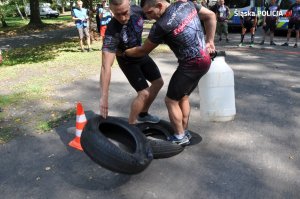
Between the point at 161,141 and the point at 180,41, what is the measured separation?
1.18 meters

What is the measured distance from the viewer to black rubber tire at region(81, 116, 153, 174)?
3113 millimetres

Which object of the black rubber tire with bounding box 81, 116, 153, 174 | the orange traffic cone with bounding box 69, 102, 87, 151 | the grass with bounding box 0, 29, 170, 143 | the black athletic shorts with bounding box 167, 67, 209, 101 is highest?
the black athletic shorts with bounding box 167, 67, 209, 101

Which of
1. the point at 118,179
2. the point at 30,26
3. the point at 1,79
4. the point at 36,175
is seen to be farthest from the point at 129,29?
the point at 30,26

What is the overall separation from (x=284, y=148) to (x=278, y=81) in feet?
11.5

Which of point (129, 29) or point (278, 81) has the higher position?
point (129, 29)

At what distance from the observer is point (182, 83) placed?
372cm

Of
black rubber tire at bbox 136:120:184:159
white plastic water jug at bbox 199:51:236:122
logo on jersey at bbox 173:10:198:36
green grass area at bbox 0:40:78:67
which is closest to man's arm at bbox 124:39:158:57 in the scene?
logo on jersey at bbox 173:10:198:36

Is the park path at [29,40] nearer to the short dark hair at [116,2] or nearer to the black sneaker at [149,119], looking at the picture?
the black sneaker at [149,119]

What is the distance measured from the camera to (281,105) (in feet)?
18.5

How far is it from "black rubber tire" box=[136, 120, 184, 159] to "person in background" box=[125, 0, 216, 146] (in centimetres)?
27

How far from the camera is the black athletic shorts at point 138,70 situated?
162 inches

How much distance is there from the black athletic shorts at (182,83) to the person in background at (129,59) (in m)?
0.53

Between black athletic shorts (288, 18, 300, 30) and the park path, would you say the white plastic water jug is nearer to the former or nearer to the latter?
black athletic shorts (288, 18, 300, 30)

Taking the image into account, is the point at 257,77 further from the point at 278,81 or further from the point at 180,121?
the point at 180,121
